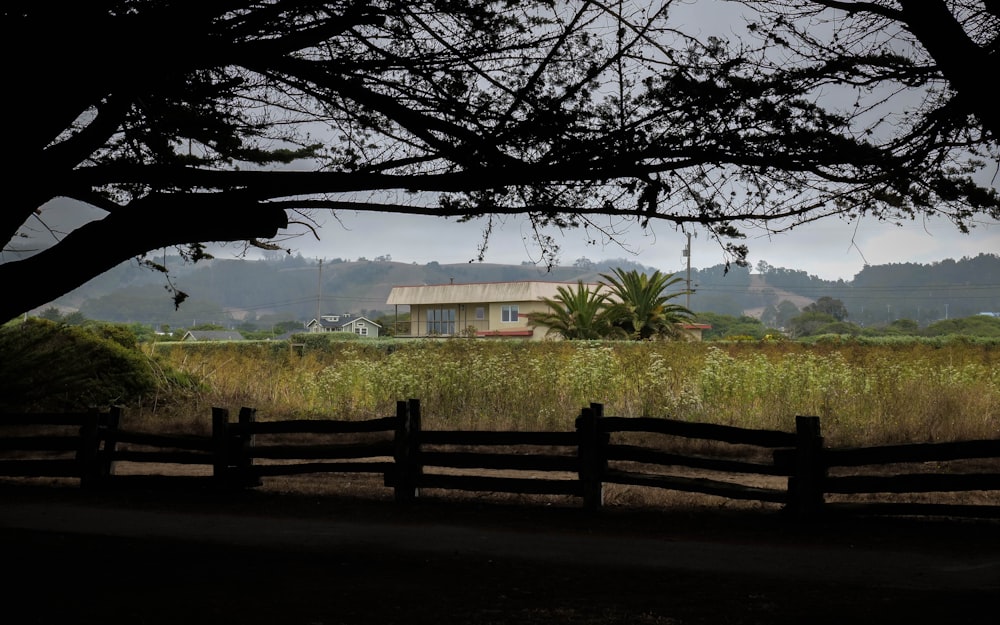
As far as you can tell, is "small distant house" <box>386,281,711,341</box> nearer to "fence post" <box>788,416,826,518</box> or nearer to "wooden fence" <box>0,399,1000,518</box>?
"wooden fence" <box>0,399,1000,518</box>

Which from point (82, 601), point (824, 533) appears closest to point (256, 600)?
point (82, 601)

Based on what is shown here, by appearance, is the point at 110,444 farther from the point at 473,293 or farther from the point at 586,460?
the point at 473,293

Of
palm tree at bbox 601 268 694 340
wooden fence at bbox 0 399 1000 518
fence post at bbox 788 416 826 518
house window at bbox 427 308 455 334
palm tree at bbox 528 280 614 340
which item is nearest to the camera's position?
wooden fence at bbox 0 399 1000 518

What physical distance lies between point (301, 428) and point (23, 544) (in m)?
3.91

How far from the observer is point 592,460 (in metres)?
11.3

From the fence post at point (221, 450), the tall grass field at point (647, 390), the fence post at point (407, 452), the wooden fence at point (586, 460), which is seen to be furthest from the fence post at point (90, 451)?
the tall grass field at point (647, 390)

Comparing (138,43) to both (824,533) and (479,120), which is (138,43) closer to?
(479,120)

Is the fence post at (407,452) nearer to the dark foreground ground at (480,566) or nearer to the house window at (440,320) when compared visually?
the dark foreground ground at (480,566)

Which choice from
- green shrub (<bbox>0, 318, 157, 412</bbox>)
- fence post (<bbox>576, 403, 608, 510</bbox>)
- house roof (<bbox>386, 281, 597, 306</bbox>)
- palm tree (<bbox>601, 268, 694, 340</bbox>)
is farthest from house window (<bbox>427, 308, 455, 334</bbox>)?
fence post (<bbox>576, 403, 608, 510</bbox>)

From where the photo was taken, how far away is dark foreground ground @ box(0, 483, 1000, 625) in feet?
21.7

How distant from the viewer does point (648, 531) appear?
1006 cm

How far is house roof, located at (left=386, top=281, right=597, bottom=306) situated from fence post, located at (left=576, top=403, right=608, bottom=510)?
4821cm

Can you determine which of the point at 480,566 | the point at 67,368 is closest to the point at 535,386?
the point at 67,368

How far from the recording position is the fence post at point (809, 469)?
1027 cm
